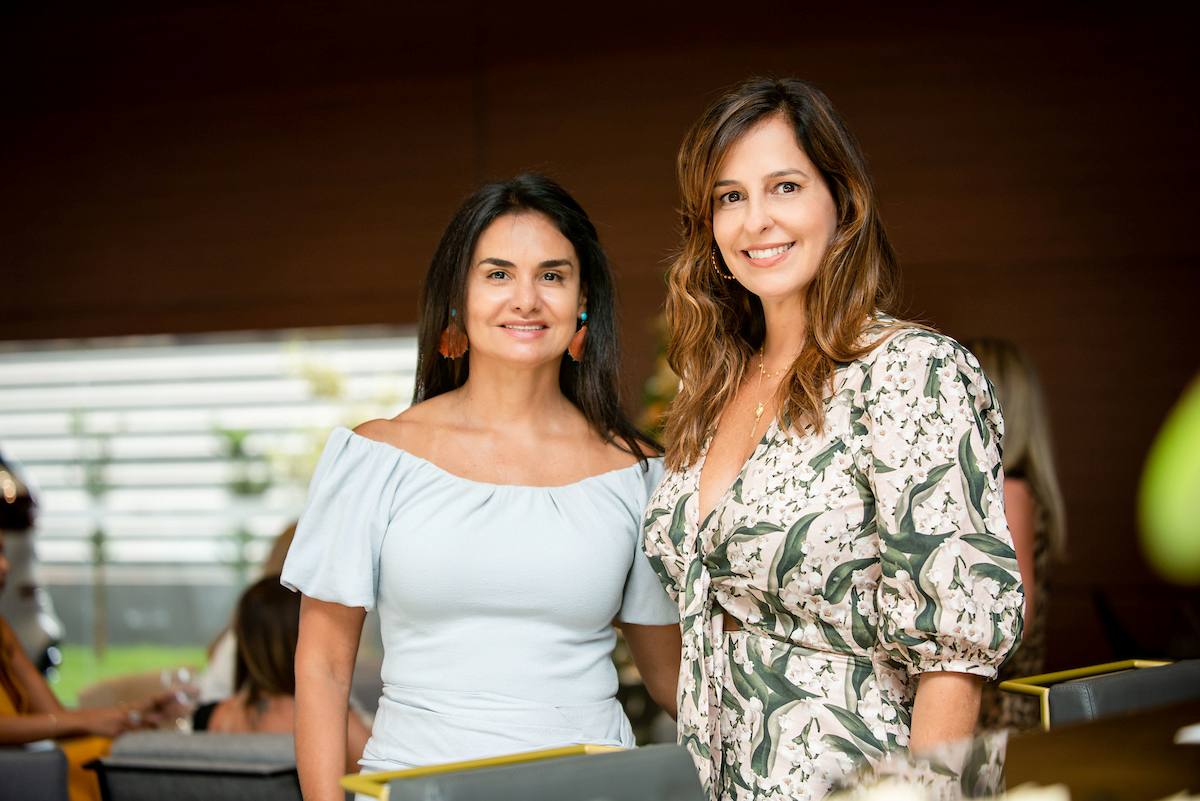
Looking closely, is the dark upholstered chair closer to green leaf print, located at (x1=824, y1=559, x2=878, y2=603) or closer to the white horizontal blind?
green leaf print, located at (x1=824, y1=559, x2=878, y2=603)

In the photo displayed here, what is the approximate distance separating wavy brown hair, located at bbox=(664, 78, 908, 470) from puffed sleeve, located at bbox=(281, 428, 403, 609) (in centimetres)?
49

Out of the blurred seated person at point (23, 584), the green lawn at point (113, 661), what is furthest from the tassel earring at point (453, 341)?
the green lawn at point (113, 661)

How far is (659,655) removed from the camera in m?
2.36

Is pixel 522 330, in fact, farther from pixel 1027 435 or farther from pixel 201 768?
pixel 1027 435

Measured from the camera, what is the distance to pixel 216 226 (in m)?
6.24

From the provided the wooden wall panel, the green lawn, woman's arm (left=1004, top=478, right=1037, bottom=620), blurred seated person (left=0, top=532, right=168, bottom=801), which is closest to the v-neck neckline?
woman's arm (left=1004, top=478, right=1037, bottom=620)

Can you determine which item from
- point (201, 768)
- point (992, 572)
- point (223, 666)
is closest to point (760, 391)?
point (992, 572)

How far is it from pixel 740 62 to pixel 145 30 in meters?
3.02

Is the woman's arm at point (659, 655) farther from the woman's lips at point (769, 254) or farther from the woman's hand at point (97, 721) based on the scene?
the woman's hand at point (97, 721)

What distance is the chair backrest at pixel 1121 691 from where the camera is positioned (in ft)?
5.27

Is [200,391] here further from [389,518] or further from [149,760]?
[389,518]

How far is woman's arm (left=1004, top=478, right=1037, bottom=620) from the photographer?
3.37 m

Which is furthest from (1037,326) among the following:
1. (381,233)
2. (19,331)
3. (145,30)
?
(19,331)

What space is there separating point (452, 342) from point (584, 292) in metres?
0.26
